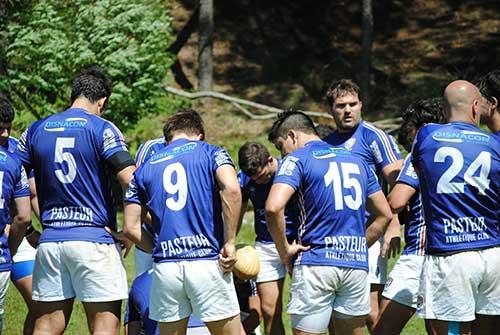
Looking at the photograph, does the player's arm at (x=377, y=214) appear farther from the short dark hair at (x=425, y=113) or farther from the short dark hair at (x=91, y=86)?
the short dark hair at (x=91, y=86)

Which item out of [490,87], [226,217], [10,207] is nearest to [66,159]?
[10,207]

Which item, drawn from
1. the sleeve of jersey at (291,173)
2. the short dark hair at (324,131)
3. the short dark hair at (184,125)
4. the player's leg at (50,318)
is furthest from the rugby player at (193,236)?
the short dark hair at (324,131)

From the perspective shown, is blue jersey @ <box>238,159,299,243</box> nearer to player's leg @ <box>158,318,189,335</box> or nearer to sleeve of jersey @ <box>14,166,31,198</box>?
player's leg @ <box>158,318,189,335</box>

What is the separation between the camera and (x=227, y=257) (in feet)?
23.2

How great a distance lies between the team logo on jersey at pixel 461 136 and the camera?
689 centimetres

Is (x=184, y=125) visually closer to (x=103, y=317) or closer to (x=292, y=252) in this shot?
(x=292, y=252)

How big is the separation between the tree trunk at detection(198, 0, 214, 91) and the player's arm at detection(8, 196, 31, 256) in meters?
13.6

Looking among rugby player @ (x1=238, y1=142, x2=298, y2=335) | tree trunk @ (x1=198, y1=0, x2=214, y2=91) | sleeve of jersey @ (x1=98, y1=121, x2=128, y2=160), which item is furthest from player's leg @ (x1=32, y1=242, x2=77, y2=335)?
tree trunk @ (x1=198, y1=0, x2=214, y2=91)

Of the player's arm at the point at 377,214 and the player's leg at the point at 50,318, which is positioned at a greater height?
the player's arm at the point at 377,214

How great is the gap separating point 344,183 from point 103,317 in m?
2.11

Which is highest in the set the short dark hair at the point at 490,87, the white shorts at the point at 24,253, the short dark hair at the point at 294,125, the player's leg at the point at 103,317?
the short dark hair at the point at 490,87

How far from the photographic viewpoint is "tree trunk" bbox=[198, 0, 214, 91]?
20.9 m

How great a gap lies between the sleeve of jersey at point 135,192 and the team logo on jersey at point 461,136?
217 cm

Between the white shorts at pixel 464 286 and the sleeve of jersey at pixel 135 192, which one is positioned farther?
the sleeve of jersey at pixel 135 192
